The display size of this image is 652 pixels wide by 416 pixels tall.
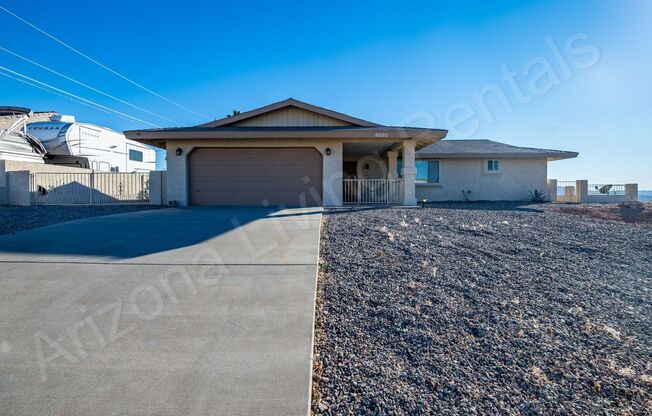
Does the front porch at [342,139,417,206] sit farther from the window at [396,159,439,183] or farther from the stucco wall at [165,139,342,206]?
the window at [396,159,439,183]

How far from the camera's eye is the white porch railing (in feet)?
43.2

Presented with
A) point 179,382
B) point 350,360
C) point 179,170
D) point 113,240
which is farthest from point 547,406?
point 179,170

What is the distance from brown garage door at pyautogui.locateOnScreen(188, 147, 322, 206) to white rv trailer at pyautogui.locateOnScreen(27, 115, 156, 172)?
13.0 meters

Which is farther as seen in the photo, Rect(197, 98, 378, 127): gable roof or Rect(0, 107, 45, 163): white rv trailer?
Rect(0, 107, 45, 163): white rv trailer

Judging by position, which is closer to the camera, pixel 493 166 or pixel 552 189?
pixel 493 166

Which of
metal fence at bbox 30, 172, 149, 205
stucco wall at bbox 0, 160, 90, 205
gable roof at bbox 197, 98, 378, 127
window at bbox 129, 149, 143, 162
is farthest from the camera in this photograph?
window at bbox 129, 149, 143, 162

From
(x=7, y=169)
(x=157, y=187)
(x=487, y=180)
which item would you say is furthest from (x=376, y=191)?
(x=7, y=169)

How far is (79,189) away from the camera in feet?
49.2

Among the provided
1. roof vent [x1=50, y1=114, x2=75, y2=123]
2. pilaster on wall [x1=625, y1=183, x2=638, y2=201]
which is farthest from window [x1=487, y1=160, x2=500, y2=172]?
roof vent [x1=50, y1=114, x2=75, y2=123]

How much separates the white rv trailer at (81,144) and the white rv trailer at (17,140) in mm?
1118

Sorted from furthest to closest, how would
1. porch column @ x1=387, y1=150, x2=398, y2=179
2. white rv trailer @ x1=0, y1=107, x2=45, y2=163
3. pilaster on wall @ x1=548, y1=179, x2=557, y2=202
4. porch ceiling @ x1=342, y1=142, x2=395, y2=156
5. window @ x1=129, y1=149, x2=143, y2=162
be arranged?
1. window @ x1=129, y1=149, x2=143, y2=162
2. pilaster on wall @ x1=548, y1=179, x2=557, y2=202
3. white rv trailer @ x1=0, y1=107, x2=45, y2=163
4. porch column @ x1=387, y1=150, x2=398, y2=179
5. porch ceiling @ x1=342, y1=142, x2=395, y2=156

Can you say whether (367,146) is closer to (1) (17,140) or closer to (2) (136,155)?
(1) (17,140)

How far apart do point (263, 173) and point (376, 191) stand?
15.4 ft

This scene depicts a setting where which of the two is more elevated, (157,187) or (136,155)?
(136,155)
